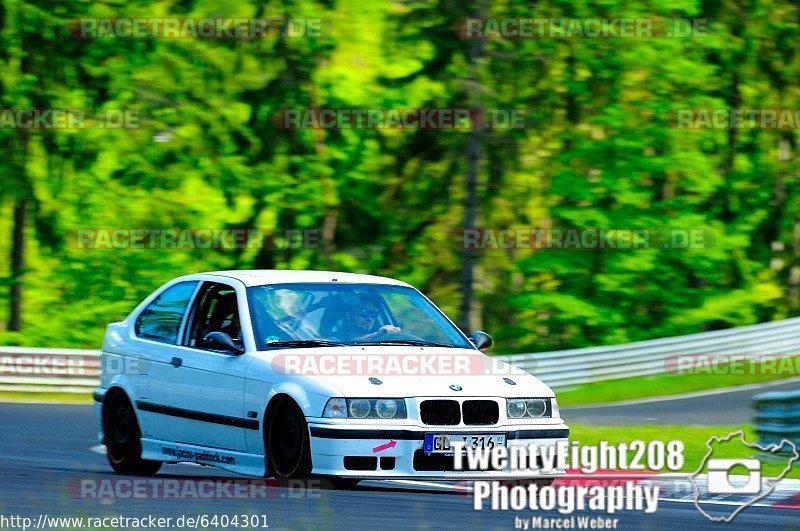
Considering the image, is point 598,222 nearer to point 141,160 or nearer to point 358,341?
point 141,160

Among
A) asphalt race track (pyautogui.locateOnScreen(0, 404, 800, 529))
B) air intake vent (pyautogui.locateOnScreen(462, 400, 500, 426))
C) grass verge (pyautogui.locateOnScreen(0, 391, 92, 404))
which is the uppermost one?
air intake vent (pyautogui.locateOnScreen(462, 400, 500, 426))

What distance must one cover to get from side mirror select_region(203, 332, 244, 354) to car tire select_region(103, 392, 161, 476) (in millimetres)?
1256

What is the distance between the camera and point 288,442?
9.52 metres

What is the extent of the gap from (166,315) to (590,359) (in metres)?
14.7

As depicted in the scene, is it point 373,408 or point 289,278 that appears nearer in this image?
point 373,408

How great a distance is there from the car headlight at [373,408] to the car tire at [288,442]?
0.26 m

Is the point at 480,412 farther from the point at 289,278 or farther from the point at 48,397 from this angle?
the point at 48,397

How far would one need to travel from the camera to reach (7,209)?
3931 centimetres

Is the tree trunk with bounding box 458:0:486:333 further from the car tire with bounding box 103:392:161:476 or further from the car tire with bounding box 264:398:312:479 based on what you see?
the car tire with bounding box 264:398:312:479

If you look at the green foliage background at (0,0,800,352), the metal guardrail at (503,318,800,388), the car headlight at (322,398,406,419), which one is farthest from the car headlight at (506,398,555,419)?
the green foliage background at (0,0,800,352)

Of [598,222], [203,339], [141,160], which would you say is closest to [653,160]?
[598,222]

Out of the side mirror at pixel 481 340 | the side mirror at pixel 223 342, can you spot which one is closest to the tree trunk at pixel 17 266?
the side mirror at pixel 481 340

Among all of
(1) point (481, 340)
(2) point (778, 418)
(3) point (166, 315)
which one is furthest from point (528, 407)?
(2) point (778, 418)

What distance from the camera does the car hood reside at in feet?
30.8
